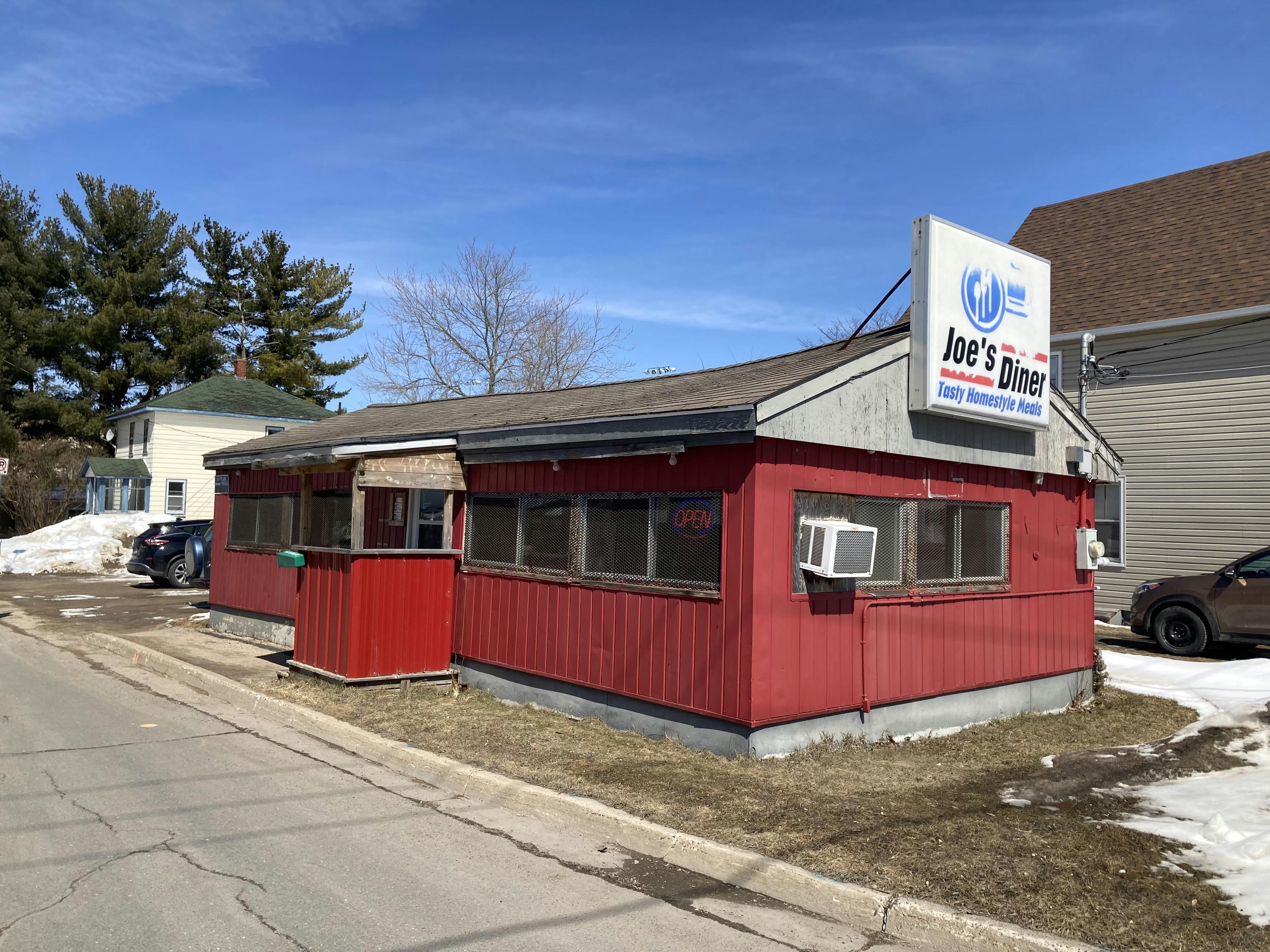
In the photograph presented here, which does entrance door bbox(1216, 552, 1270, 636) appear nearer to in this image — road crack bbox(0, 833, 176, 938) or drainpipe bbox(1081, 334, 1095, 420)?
drainpipe bbox(1081, 334, 1095, 420)

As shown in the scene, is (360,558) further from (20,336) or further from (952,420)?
(20,336)

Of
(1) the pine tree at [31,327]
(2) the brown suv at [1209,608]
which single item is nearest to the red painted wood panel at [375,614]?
(2) the brown suv at [1209,608]

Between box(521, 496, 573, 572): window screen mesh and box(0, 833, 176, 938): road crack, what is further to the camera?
box(521, 496, 573, 572): window screen mesh

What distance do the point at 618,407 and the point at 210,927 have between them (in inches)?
229

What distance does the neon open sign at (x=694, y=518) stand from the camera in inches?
308

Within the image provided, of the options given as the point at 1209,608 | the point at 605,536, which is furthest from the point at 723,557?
the point at 1209,608

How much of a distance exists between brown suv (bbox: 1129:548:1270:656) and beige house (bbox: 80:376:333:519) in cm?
2870

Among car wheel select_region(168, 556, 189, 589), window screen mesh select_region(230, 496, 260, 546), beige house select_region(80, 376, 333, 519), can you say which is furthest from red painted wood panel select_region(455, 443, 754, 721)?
beige house select_region(80, 376, 333, 519)

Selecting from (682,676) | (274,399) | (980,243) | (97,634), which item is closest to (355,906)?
(682,676)

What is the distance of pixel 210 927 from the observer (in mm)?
4367

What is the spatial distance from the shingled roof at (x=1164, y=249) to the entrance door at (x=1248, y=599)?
5.19 m

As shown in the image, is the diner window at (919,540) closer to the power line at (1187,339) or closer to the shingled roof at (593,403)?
the shingled roof at (593,403)

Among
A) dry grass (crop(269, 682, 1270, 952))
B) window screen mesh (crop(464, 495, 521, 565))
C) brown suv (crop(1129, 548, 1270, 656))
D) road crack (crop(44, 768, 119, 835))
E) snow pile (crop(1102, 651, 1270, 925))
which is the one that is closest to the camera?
dry grass (crop(269, 682, 1270, 952))

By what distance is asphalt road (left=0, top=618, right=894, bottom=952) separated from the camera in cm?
440
